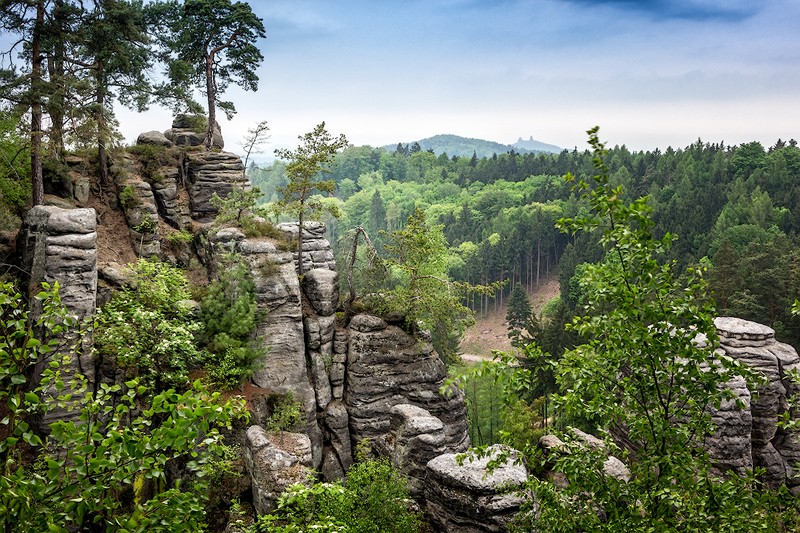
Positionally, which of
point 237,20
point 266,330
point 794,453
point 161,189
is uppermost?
point 237,20

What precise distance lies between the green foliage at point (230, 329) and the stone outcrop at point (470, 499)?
8.95 metres

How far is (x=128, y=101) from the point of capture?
94.2 feet

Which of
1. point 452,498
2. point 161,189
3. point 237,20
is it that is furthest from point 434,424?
point 237,20

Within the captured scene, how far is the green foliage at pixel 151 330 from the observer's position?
18.0 meters

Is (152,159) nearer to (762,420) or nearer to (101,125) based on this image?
(101,125)

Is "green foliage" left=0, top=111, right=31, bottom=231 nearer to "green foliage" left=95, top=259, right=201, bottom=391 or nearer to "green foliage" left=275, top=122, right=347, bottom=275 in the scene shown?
"green foliage" left=95, top=259, right=201, bottom=391

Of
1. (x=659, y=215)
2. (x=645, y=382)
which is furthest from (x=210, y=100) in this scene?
(x=659, y=215)

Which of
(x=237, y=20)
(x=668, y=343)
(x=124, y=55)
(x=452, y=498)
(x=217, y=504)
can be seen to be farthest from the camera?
(x=237, y=20)

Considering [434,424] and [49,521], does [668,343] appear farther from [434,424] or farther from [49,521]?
[434,424]

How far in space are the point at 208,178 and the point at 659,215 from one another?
8450cm

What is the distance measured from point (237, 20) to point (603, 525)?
A: 34647mm

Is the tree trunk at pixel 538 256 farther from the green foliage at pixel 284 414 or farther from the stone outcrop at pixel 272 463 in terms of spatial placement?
the stone outcrop at pixel 272 463

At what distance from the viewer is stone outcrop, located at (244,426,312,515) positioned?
17031mm

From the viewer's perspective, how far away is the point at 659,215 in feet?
304
